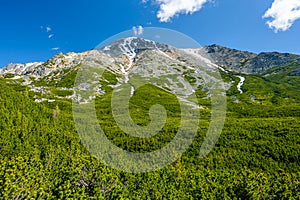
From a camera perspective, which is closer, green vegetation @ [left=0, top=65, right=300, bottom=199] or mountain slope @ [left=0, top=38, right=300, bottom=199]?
green vegetation @ [left=0, top=65, right=300, bottom=199]

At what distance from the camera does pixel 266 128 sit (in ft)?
404

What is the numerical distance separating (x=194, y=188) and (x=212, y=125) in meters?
87.2

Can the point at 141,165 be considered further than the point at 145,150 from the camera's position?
No

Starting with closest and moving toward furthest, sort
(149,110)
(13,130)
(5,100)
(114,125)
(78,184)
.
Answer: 1. (78,184)
2. (13,130)
3. (5,100)
4. (114,125)
5. (149,110)

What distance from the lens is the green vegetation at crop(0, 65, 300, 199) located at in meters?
34.7

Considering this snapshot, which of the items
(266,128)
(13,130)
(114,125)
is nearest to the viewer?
(13,130)

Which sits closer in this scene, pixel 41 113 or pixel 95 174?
pixel 95 174

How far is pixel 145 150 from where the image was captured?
10544 cm

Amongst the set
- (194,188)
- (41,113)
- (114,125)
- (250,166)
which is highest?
(41,113)

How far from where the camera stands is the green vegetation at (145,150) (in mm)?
34675

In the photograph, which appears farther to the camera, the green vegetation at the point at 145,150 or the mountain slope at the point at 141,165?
the mountain slope at the point at 141,165

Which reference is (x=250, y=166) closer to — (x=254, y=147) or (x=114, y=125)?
(x=254, y=147)

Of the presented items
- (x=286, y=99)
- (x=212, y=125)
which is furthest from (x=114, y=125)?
(x=286, y=99)

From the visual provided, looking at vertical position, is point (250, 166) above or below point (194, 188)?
below
